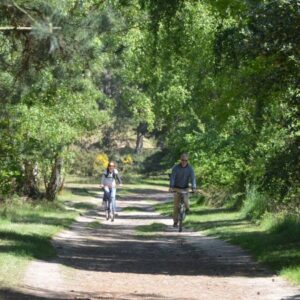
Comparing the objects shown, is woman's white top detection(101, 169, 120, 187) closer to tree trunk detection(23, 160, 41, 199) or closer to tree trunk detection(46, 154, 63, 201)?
tree trunk detection(23, 160, 41, 199)

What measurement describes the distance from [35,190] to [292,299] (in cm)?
2403

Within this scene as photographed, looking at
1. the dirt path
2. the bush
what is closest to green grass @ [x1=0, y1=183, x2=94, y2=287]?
the dirt path

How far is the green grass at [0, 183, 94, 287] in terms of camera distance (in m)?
13.5

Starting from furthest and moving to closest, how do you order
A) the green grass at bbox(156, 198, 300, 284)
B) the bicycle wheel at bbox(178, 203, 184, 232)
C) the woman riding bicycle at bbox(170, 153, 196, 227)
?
the bicycle wheel at bbox(178, 203, 184, 232) → the woman riding bicycle at bbox(170, 153, 196, 227) → the green grass at bbox(156, 198, 300, 284)

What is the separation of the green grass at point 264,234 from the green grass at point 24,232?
13.8 ft

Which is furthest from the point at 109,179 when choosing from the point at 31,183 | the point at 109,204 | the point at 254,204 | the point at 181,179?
the point at 31,183

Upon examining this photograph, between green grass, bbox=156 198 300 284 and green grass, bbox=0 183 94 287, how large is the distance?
4200mm

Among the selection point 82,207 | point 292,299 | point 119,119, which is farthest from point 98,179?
point 292,299

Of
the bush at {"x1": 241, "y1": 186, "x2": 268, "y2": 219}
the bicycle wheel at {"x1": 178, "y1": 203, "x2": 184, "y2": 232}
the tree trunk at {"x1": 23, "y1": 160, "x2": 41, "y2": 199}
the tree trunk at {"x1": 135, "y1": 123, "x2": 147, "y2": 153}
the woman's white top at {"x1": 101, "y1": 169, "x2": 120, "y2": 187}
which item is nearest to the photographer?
the bicycle wheel at {"x1": 178, "y1": 203, "x2": 184, "y2": 232}

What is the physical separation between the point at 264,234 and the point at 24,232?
5934 mm

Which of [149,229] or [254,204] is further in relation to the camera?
[254,204]

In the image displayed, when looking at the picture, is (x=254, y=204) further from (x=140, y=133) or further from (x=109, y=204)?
(x=140, y=133)

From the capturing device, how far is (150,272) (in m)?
14.1

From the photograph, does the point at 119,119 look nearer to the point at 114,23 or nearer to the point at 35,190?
the point at 35,190
